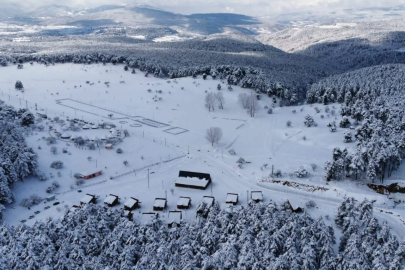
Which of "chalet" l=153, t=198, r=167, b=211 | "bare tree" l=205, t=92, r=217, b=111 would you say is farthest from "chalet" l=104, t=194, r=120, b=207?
"bare tree" l=205, t=92, r=217, b=111

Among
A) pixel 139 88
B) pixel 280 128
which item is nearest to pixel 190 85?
pixel 139 88

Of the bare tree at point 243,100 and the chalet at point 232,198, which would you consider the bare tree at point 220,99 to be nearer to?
the bare tree at point 243,100

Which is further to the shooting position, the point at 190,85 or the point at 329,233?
the point at 190,85

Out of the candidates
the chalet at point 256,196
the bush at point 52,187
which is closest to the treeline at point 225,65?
the chalet at point 256,196

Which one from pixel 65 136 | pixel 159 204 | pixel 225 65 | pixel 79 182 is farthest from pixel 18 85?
pixel 159 204

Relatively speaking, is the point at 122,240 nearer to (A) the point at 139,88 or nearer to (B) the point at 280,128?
(B) the point at 280,128

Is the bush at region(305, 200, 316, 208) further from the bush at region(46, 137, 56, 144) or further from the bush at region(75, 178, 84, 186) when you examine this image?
the bush at region(46, 137, 56, 144)
